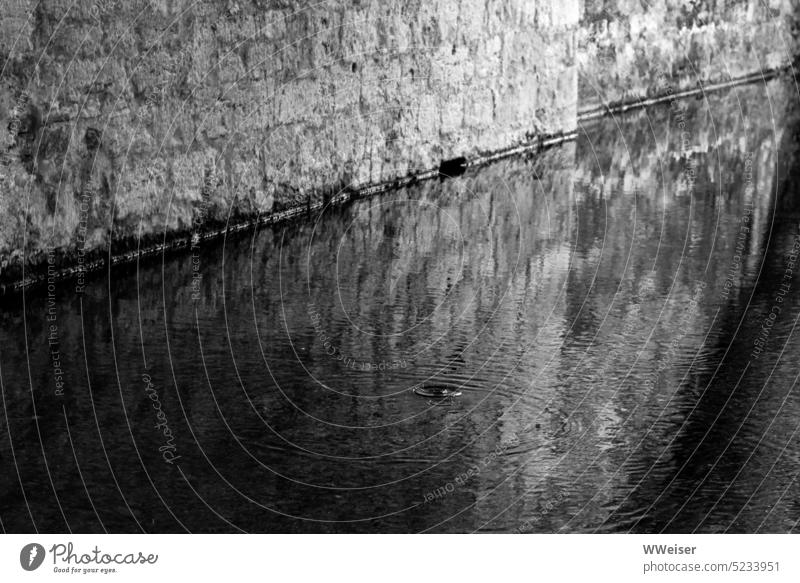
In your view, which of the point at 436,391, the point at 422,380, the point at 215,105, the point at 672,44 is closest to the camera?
the point at 436,391

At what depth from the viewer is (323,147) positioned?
10.9 m

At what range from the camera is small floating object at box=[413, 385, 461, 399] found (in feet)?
21.0

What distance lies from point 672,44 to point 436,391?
1429 centimetres

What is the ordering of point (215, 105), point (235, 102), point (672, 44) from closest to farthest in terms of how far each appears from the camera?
point (215, 105) < point (235, 102) < point (672, 44)

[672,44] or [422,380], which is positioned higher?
[672,44]

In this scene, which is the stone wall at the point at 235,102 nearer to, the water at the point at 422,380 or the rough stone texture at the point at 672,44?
the water at the point at 422,380

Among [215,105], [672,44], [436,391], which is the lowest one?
[436,391]

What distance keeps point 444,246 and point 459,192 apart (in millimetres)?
2333

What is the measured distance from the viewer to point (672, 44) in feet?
64.8

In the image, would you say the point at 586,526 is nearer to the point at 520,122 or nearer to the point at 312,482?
the point at 312,482

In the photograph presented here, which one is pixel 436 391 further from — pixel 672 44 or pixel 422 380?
pixel 672 44

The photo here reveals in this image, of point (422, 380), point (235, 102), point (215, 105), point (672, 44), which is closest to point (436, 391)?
point (422, 380)

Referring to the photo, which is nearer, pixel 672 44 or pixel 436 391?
pixel 436 391

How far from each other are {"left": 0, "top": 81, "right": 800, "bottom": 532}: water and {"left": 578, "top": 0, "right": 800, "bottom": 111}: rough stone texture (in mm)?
7378
